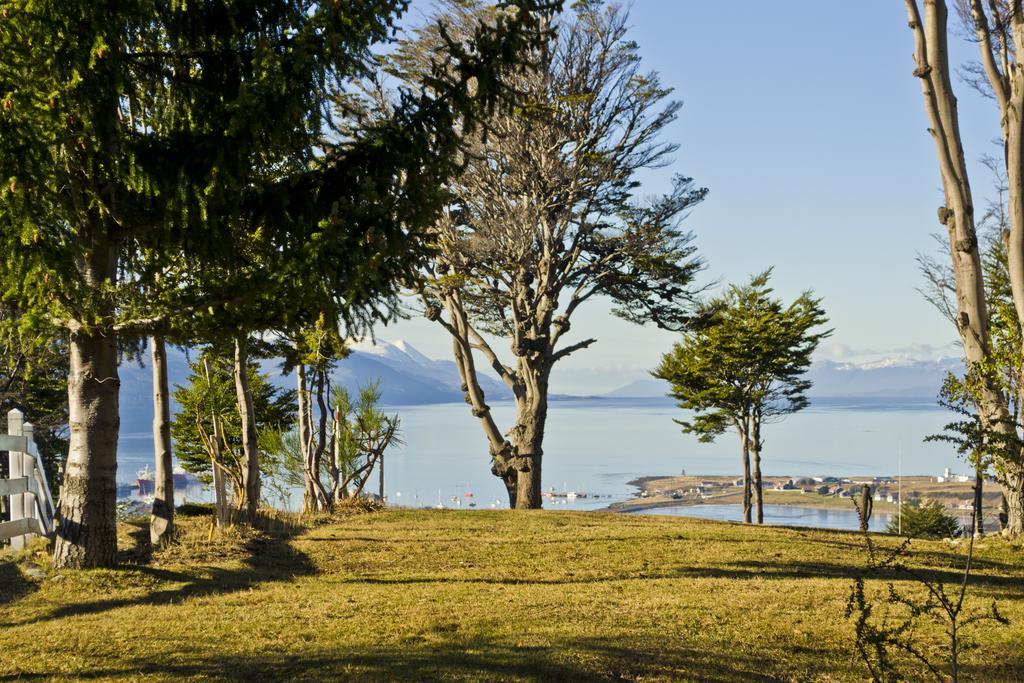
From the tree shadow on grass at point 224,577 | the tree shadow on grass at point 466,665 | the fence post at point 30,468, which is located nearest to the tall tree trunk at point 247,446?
the tree shadow on grass at point 224,577

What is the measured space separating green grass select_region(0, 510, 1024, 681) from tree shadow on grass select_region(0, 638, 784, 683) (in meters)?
0.02

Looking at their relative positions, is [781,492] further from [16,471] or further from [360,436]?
[16,471]

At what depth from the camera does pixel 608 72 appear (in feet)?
61.8

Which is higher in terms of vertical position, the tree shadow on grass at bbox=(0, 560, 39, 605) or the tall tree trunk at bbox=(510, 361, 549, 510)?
the tall tree trunk at bbox=(510, 361, 549, 510)

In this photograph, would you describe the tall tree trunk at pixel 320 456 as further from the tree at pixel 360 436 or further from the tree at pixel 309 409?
the tree at pixel 360 436

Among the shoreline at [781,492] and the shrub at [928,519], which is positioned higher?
the shrub at [928,519]

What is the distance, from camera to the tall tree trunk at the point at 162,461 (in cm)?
1192

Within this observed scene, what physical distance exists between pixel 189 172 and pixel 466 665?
212 inches

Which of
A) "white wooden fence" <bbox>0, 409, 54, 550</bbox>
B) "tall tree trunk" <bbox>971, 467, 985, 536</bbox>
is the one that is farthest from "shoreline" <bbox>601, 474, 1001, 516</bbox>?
"white wooden fence" <bbox>0, 409, 54, 550</bbox>

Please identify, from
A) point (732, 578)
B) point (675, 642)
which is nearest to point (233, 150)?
point (675, 642)

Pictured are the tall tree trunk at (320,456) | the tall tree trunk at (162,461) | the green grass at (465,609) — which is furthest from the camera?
the tall tree trunk at (320,456)

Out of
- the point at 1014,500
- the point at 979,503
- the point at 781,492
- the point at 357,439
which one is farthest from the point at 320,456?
the point at 781,492

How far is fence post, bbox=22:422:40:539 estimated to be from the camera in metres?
11.2

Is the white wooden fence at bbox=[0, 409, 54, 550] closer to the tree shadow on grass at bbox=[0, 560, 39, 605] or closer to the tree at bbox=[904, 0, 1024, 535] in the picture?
the tree shadow on grass at bbox=[0, 560, 39, 605]
